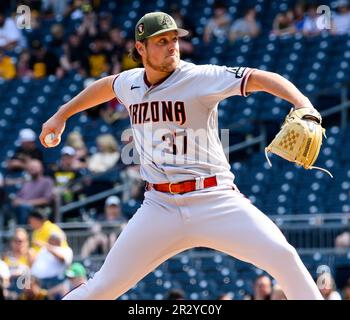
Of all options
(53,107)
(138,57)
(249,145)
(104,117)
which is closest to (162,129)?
(138,57)

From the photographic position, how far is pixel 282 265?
5352 millimetres

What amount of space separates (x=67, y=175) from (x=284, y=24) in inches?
134

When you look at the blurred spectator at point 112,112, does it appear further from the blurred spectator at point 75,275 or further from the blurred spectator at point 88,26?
the blurred spectator at point 75,275

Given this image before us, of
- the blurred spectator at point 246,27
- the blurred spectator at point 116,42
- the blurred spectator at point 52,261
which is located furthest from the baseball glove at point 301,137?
the blurred spectator at point 116,42

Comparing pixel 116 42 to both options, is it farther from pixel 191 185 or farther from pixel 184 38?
pixel 191 185

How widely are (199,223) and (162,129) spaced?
1.69 feet

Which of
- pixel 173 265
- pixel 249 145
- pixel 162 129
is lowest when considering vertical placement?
pixel 173 265

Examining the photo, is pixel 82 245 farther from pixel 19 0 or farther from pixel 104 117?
pixel 19 0

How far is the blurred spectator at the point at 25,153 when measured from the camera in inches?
513

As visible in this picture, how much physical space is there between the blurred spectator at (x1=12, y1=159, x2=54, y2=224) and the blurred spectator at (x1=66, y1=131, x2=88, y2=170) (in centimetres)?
59

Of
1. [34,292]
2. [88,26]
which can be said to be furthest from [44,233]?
[88,26]

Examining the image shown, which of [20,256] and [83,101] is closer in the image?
[83,101]

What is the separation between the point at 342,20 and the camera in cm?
1337

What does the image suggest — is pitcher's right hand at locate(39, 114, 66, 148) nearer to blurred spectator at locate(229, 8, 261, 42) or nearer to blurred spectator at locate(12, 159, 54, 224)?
blurred spectator at locate(12, 159, 54, 224)
